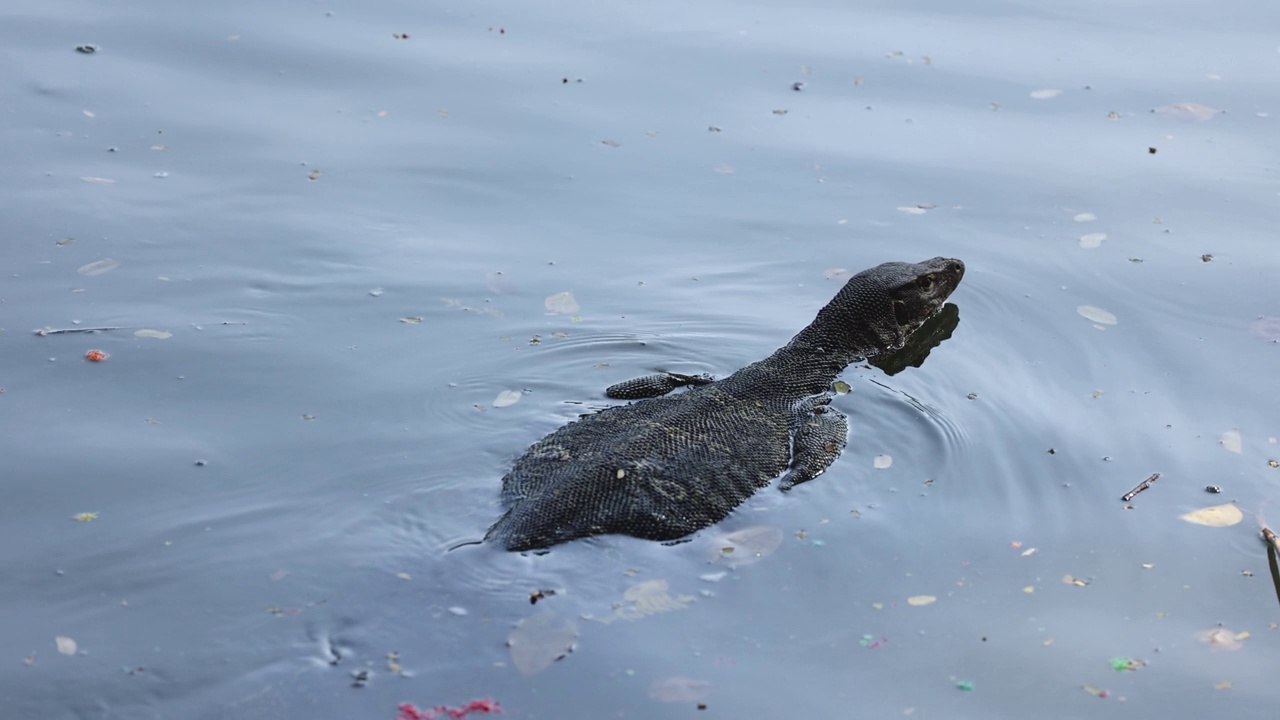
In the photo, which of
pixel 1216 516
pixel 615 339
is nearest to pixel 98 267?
pixel 615 339

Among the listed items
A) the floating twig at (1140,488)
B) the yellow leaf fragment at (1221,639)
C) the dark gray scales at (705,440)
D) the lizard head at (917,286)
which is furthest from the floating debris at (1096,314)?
the yellow leaf fragment at (1221,639)

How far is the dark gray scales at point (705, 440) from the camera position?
6.12 metres

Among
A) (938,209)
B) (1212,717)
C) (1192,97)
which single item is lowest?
(1212,717)

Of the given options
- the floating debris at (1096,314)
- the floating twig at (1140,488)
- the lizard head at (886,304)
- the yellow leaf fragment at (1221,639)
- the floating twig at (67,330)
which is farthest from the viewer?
the floating debris at (1096,314)

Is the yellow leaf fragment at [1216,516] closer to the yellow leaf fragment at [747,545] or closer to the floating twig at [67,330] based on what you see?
the yellow leaf fragment at [747,545]

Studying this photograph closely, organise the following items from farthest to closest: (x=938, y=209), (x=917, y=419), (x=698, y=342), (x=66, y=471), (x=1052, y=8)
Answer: (x=1052, y=8) → (x=938, y=209) → (x=698, y=342) → (x=917, y=419) → (x=66, y=471)

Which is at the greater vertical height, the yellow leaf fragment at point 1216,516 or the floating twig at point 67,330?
the floating twig at point 67,330

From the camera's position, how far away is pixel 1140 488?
6.88m

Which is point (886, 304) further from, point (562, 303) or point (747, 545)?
point (747, 545)

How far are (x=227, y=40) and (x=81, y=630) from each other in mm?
8074

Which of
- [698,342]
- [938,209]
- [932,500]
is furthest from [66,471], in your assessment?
[938,209]

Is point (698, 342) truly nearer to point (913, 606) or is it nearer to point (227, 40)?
point (913, 606)

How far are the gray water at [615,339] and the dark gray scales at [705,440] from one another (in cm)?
16

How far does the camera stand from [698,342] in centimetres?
830
